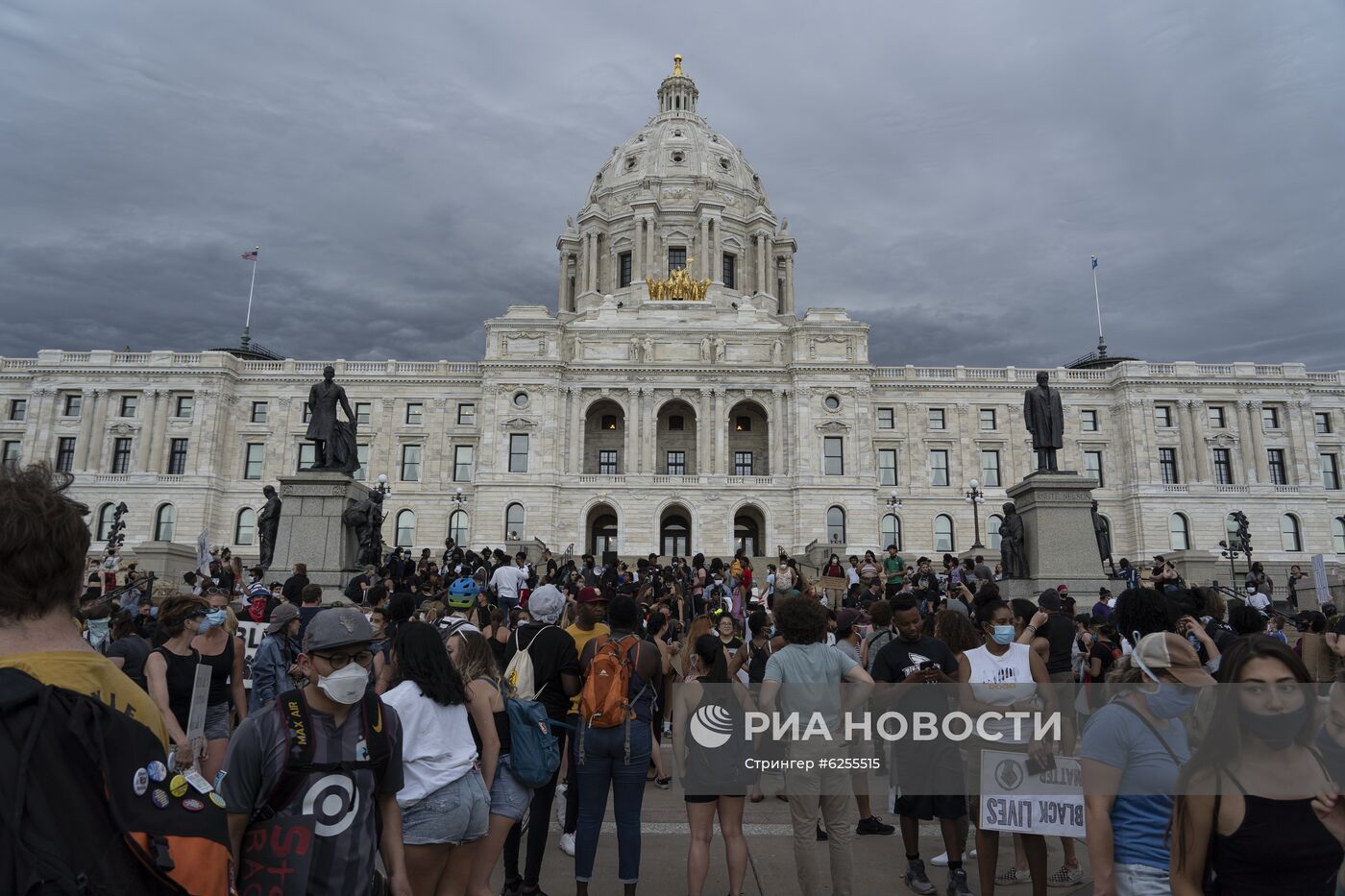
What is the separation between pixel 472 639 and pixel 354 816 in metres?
1.76

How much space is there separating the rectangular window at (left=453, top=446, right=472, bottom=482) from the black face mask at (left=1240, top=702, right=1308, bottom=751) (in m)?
49.6

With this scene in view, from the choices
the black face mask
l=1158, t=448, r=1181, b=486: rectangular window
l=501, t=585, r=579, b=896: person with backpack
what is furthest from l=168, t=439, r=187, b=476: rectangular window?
l=1158, t=448, r=1181, b=486: rectangular window

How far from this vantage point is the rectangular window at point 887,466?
50.5 m

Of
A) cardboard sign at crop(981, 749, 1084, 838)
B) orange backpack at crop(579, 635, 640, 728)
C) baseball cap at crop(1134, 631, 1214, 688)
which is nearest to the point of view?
baseball cap at crop(1134, 631, 1214, 688)

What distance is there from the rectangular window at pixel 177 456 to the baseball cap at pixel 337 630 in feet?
175

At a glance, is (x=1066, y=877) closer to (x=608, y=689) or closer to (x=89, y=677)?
(x=608, y=689)

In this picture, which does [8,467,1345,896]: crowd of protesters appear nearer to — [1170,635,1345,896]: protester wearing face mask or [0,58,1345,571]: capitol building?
[1170,635,1345,896]: protester wearing face mask

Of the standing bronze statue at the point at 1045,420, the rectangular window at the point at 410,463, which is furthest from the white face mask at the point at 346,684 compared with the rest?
the rectangular window at the point at 410,463

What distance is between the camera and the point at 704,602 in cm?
1836

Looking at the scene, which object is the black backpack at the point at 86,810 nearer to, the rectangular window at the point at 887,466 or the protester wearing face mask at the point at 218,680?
Answer: the protester wearing face mask at the point at 218,680

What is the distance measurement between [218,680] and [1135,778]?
20.5 ft

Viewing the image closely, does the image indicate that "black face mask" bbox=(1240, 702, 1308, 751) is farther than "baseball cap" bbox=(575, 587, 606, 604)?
No

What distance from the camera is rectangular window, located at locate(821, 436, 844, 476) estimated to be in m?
47.3

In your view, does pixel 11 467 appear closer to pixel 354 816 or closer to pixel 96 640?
pixel 354 816
